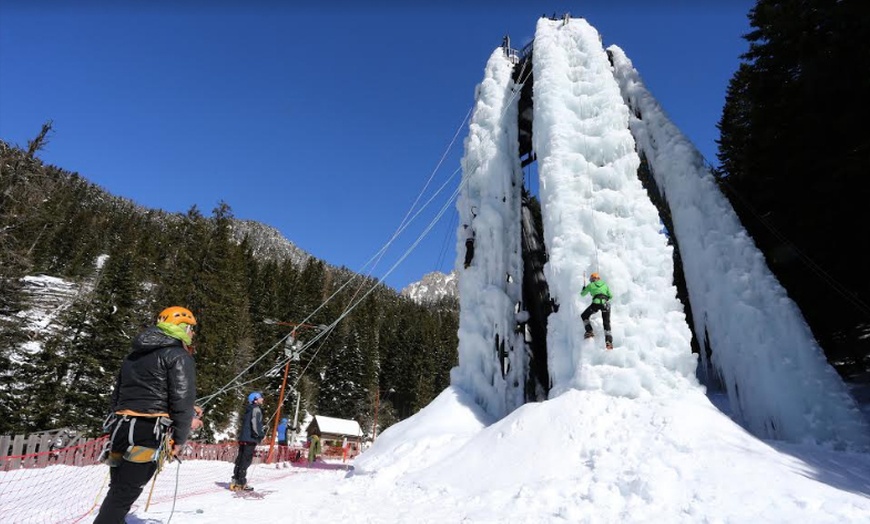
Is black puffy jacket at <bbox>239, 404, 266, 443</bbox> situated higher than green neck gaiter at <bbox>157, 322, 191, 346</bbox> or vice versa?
green neck gaiter at <bbox>157, 322, 191, 346</bbox>

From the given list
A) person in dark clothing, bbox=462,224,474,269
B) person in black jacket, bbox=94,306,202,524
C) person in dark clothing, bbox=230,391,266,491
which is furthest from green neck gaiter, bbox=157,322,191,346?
Result: person in dark clothing, bbox=462,224,474,269

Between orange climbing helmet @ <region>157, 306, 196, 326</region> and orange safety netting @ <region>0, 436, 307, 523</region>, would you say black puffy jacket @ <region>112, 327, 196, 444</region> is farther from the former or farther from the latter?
orange safety netting @ <region>0, 436, 307, 523</region>

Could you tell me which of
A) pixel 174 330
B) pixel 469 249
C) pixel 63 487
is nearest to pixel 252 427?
pixel 63 487

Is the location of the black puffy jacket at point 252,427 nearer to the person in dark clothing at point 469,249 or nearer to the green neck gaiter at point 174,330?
the green neck gaiter at point 174,330

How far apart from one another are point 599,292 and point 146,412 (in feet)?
26.3

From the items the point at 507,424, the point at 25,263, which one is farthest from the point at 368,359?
the point at 507,424

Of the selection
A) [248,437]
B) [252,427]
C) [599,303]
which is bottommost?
[248,437]

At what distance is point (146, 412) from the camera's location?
3.84 meters

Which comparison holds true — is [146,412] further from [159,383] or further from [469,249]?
[469,249]

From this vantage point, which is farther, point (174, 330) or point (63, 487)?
point (63, 487)

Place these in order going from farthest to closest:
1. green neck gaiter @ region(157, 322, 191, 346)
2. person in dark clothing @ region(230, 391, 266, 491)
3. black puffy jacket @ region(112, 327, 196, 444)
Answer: person in dark clothing @ region(230, 391, 266, 491) < green neck gaiter @ region(157, 322, 191, 346) < black puffy jacket @ region(112, 327, 196, 444)

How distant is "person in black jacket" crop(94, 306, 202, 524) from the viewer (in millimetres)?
3736

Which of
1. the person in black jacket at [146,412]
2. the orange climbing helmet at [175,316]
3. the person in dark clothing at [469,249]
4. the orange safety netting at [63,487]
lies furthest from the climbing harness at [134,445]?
the person in dark clothing at [469,249]

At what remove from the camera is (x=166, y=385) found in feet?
12.9
